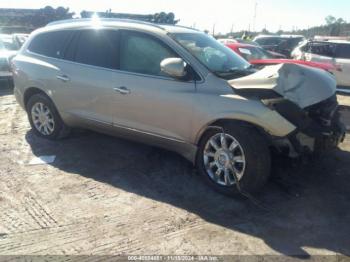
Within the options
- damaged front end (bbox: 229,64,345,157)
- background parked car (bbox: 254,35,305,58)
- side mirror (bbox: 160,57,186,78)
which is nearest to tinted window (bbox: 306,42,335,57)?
background parked car (bbox: 254,35,305,58)

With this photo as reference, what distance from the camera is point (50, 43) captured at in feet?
19.1

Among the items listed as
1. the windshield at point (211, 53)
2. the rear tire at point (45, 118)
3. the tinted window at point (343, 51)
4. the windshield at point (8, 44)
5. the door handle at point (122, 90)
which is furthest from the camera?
the windshield at point (8, 44)

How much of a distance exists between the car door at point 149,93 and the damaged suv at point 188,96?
1 centimetres

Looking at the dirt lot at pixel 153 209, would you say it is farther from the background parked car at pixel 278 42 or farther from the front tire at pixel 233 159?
the background parked car at pixel 278 42

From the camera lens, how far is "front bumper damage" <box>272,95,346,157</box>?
394cm

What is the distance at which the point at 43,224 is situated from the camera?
3.64 metres

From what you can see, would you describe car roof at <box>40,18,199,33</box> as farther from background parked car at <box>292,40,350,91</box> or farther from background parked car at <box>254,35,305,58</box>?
background parked car at <box>254,35,305,58</box>

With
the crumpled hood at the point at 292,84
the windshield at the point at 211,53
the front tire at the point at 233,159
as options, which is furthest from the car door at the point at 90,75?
the crumpled hood at the point at 292,84

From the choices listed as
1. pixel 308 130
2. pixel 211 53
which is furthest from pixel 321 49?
pixel 308 130

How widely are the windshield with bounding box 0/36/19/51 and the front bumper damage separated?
1169 cm

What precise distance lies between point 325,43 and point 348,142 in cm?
649

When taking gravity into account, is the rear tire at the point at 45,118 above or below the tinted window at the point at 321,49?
below

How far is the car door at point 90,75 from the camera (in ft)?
16.5

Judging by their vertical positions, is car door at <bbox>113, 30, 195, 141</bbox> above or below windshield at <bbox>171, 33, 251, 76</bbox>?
below
